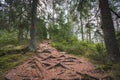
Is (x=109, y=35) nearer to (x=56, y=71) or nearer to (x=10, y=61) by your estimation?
(x=56, y=71)

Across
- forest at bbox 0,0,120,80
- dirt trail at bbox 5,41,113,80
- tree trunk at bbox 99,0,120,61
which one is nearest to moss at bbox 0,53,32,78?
forest at bbox 0,0,120,80

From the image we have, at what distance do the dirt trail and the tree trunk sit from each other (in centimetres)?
123

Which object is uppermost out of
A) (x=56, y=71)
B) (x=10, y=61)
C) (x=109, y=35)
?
(x=109, y=35)

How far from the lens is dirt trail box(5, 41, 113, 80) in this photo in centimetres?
874

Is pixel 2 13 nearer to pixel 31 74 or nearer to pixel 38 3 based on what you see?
pixel 38 3

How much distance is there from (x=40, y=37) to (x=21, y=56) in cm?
982

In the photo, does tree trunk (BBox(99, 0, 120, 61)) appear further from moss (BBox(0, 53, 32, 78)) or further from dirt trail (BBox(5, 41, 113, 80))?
moss (BBox(0, 53, 32, 78))

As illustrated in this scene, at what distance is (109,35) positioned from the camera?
31.4 feet

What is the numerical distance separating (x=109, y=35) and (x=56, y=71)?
3397 mm

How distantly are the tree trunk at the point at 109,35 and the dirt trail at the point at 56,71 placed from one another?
123 centimetres

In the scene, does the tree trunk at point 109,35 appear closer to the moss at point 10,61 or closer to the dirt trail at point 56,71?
the dirt trail at point 56,71

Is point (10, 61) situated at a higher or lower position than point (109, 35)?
lower

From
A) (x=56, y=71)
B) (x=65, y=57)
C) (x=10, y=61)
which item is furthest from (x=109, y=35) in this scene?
(x=10, y=61)

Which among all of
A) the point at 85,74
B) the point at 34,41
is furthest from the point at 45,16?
the point at 85,74
